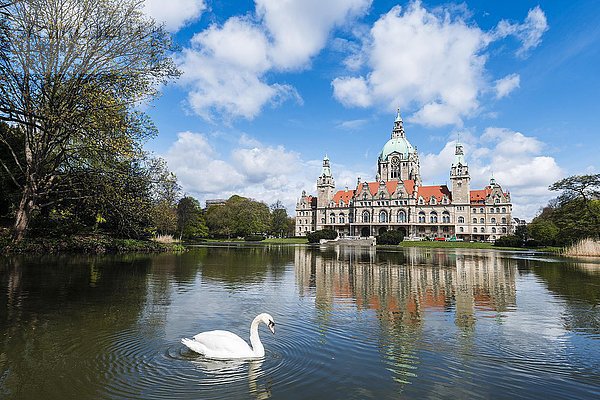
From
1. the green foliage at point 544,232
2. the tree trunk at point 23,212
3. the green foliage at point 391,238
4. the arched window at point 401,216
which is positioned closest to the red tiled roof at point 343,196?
the arched window at point 401,216

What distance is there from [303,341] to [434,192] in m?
106

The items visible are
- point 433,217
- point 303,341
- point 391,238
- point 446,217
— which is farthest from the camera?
point 433,217

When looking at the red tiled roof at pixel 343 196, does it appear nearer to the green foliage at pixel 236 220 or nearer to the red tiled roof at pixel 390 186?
the red tiled roof at pixel 390 186

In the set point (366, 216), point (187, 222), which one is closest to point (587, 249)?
point (187, 222)

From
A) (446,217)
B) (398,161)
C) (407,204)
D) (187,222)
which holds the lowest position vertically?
(187,222)

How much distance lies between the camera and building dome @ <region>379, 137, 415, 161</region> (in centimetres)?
12125

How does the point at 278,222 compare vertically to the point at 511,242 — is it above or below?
above

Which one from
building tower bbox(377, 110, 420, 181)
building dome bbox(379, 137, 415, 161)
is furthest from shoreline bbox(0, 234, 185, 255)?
building dome bbox(379, 137, 415, 161)

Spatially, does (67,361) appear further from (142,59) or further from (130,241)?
(130,241)

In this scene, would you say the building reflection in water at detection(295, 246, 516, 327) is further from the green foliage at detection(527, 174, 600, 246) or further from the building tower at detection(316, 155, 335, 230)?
the building tower at detection(316, 155, 335, 230)

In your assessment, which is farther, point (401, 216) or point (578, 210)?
point (401, 216)

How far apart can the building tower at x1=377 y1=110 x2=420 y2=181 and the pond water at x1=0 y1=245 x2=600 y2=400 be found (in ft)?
350

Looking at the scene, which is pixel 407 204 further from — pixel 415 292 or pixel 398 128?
pixel 415 292

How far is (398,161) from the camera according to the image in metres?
121
